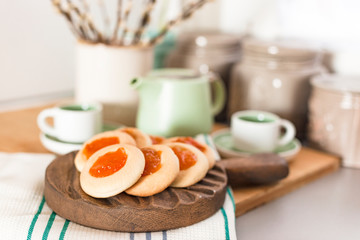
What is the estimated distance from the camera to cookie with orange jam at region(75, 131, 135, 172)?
0.60 m

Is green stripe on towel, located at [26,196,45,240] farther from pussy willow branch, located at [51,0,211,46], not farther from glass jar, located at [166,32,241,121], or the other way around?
glass jar, located at [166,32,241,121]

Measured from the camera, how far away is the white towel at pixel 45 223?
515 mm

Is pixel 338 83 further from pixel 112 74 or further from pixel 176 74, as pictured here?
pixel 112 74

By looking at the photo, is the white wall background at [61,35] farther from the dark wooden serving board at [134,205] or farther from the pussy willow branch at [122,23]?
the dark wooden serving board at [134,205]

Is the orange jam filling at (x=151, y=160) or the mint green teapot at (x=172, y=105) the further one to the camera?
the mint green teapot at (x=172, y=105)

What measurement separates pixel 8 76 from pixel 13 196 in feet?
1.66

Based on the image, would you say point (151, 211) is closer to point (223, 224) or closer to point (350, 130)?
point (223, 224)

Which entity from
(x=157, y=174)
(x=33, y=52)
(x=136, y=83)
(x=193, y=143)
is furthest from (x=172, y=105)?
Answer: (x=33, y=52)

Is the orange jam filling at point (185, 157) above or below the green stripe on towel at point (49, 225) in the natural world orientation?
above

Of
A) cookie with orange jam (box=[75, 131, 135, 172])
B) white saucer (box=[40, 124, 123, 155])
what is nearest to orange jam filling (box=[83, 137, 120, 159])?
cookie with orange jam (box=[75, 131, 135, 172])

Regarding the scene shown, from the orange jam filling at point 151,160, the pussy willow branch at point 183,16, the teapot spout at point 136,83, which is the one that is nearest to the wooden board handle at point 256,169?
the orange jam filling at point 151,160

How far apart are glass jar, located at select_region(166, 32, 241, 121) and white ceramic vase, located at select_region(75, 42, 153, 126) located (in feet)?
0.50

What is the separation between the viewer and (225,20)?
126cm

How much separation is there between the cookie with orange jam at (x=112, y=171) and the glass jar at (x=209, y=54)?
517mm
